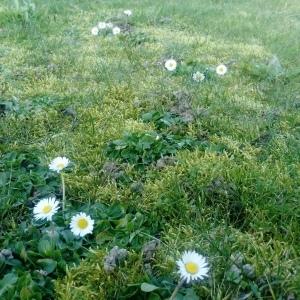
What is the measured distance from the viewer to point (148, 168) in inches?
116

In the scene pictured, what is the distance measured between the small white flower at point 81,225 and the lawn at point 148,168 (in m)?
0.07

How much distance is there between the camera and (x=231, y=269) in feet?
6.56

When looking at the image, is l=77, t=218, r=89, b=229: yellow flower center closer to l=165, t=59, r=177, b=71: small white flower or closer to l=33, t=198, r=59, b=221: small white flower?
l=33, t=198, r=59, b=221: small white flower

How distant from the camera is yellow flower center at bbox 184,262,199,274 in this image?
1807mm

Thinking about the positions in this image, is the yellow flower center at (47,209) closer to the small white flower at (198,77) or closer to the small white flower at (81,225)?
the small white flower at (81,225)

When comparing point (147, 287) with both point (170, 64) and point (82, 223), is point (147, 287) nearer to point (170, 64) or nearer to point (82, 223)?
point (82, 223)

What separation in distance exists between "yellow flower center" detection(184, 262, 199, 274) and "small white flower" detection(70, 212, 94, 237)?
1.99 feet

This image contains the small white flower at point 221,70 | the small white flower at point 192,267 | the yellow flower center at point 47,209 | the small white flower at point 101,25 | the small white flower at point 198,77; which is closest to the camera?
the small white flower at point 192,267

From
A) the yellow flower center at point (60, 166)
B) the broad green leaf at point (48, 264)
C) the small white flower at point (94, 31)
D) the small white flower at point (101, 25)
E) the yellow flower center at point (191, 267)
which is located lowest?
the small white flower at point (101, 25)

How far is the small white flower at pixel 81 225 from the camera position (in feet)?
7.37

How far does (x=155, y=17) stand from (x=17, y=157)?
456cm

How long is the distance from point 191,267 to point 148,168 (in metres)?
1.18

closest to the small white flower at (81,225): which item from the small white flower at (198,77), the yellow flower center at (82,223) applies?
the yellow flower center at (82,223)

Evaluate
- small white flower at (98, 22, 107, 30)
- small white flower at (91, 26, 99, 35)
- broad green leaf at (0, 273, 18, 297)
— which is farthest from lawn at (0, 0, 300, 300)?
small white flower at (98, 22, 107, 30)
